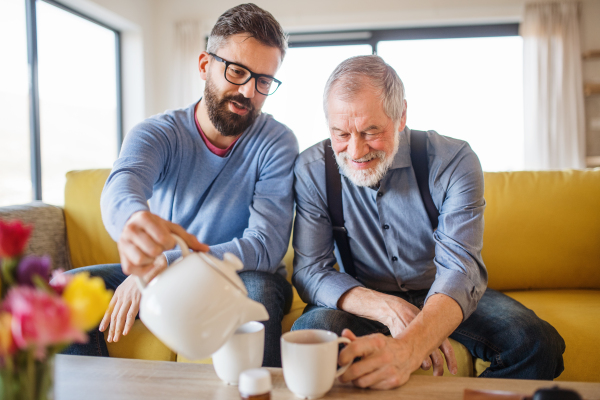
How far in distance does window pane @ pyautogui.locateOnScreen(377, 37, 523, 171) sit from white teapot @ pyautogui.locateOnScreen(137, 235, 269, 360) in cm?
400

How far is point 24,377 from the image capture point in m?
0.43

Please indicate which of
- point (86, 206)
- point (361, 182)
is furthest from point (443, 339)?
point (86, 206)

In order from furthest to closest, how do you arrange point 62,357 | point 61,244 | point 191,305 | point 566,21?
point 566,21 < point 61,244 < point 62,357 < point 191,305

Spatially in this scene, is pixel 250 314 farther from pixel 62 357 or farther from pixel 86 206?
pixel 86 206

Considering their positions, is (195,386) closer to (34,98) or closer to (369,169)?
(369,169)

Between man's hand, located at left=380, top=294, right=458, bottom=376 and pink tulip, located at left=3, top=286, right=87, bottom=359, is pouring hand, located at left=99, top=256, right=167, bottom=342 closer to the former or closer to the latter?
man's hand, located at left=380, top=294, right=458, bottom=376

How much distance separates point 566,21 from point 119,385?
4659 mm

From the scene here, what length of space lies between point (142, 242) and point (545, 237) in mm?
1609

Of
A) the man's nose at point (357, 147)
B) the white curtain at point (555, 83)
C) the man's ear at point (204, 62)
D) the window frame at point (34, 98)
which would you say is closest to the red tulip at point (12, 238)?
the man's nose at point (357, 147)

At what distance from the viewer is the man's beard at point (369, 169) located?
129cm

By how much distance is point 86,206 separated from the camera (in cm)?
194

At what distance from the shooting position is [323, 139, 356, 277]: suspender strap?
1.40 metres

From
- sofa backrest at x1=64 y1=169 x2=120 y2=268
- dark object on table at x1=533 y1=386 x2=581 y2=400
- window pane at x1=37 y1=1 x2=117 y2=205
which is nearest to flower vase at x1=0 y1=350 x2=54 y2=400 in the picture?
dark object on table at x1=533 y1=386 x2=581 y2=400

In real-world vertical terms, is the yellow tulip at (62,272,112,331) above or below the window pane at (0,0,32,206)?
below
